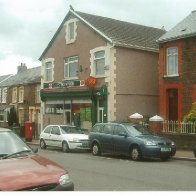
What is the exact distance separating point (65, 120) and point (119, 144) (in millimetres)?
14690

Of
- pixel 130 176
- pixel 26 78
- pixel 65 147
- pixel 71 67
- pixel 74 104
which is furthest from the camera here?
pixel 26 78

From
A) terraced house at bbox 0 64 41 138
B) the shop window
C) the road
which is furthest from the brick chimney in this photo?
the road

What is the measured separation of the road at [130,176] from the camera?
10109mm

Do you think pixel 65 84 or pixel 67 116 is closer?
pixel 65 84

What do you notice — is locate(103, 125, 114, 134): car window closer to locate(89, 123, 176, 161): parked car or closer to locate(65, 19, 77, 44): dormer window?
locate(89, 123, 176, 161): parked car

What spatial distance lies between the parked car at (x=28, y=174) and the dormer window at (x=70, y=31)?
2433 cm

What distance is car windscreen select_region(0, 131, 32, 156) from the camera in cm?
767

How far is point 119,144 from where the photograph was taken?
18.1 metres

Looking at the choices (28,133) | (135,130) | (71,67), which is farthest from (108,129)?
(71,67)

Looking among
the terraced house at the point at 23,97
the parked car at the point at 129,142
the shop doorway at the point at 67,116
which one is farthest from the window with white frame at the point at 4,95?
the parked car at the point at 129,142

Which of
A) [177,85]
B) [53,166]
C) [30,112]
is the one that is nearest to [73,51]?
[177,85]

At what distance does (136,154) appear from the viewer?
56.3 feet

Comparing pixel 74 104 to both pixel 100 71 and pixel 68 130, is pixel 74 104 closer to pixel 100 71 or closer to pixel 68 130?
pixel 100 71

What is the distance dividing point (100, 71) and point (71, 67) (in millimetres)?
3526
